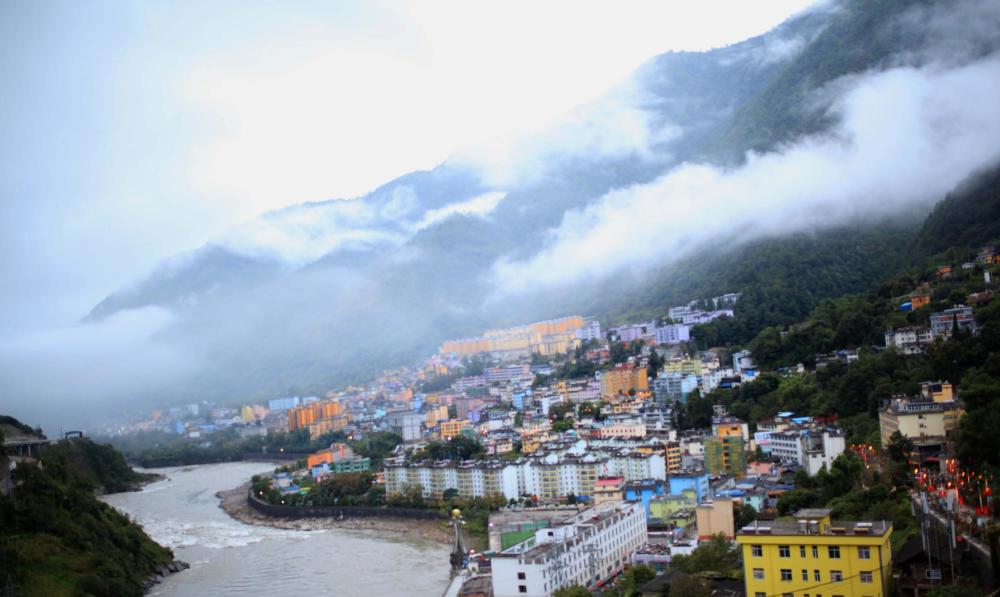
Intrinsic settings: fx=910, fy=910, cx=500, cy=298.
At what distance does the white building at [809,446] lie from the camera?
39.4ft

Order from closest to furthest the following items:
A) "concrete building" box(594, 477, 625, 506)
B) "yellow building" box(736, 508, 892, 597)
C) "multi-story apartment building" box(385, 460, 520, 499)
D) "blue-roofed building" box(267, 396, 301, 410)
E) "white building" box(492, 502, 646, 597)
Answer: "yellow building" box(736, 508, 892, 597) → "white building" box(492, 502, 646, 597) → "concrete building" box(594, 477, 625, 506) → "multi-story apartment building" box(385, 460, 520, 499) → "blue-roofed building" box(267, 396, 301, 410)

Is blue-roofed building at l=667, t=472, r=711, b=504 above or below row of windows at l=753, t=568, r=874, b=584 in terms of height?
below

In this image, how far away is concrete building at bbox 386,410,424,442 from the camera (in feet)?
86.4

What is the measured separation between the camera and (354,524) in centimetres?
1742

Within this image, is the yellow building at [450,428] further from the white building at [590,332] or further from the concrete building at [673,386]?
the white building at [590,332]

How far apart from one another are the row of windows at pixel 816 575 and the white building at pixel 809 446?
5.50m

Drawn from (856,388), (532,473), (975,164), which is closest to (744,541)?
(856,388)

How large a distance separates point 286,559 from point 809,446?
8.08m

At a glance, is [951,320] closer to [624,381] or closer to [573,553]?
[573,553]

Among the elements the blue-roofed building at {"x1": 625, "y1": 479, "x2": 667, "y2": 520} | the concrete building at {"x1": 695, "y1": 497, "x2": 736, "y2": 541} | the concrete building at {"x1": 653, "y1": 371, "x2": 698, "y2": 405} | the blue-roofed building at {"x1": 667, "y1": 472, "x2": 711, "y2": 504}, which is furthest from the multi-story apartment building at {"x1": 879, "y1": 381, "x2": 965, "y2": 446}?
the concrete building at {"x1": 653, "y1": 371, "x2": 698, "y2": 405}

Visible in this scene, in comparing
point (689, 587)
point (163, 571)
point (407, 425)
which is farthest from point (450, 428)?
point (689, 587)

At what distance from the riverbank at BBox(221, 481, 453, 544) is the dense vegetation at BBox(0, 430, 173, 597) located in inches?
146

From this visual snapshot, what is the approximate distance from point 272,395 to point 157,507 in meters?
30.0

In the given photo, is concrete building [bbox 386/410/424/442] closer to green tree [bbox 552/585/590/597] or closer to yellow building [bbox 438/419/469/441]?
yellow building [bbox 438/419/469/441]
